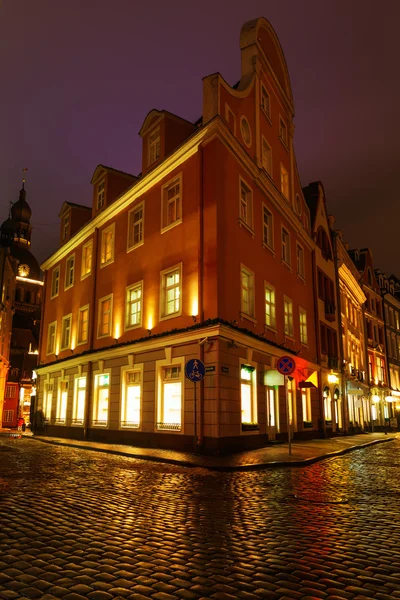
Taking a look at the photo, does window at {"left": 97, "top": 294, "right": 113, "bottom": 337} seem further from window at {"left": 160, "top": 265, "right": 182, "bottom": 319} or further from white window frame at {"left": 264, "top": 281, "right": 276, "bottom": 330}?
white window frame at {"left": 264, "top": 281, "right": 276, "bottom": 330}

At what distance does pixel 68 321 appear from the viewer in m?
28.8

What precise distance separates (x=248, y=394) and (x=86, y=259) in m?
13.4

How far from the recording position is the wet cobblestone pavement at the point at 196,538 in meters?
4.13

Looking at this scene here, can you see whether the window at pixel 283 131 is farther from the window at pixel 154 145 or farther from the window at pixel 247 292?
the window at pixel 247 292

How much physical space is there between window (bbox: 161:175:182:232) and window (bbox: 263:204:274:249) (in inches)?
175

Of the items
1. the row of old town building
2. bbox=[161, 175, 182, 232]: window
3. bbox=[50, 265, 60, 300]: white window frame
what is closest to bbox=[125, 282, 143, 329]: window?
the row of old town building

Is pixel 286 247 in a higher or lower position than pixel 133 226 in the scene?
lower

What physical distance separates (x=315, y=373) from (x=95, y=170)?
54.7ft

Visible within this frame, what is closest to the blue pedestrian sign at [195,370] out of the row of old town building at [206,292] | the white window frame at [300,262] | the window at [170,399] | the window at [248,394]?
the row of old town building at [206,292]

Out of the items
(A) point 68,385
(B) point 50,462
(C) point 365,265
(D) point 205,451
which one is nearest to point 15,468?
(B) point 50,462

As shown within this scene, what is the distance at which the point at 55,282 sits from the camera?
31.8 meters

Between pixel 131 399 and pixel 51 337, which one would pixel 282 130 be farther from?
pixel 51 337

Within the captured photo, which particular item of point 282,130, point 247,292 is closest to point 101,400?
point 247,292

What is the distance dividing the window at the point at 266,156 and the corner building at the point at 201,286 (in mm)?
102
